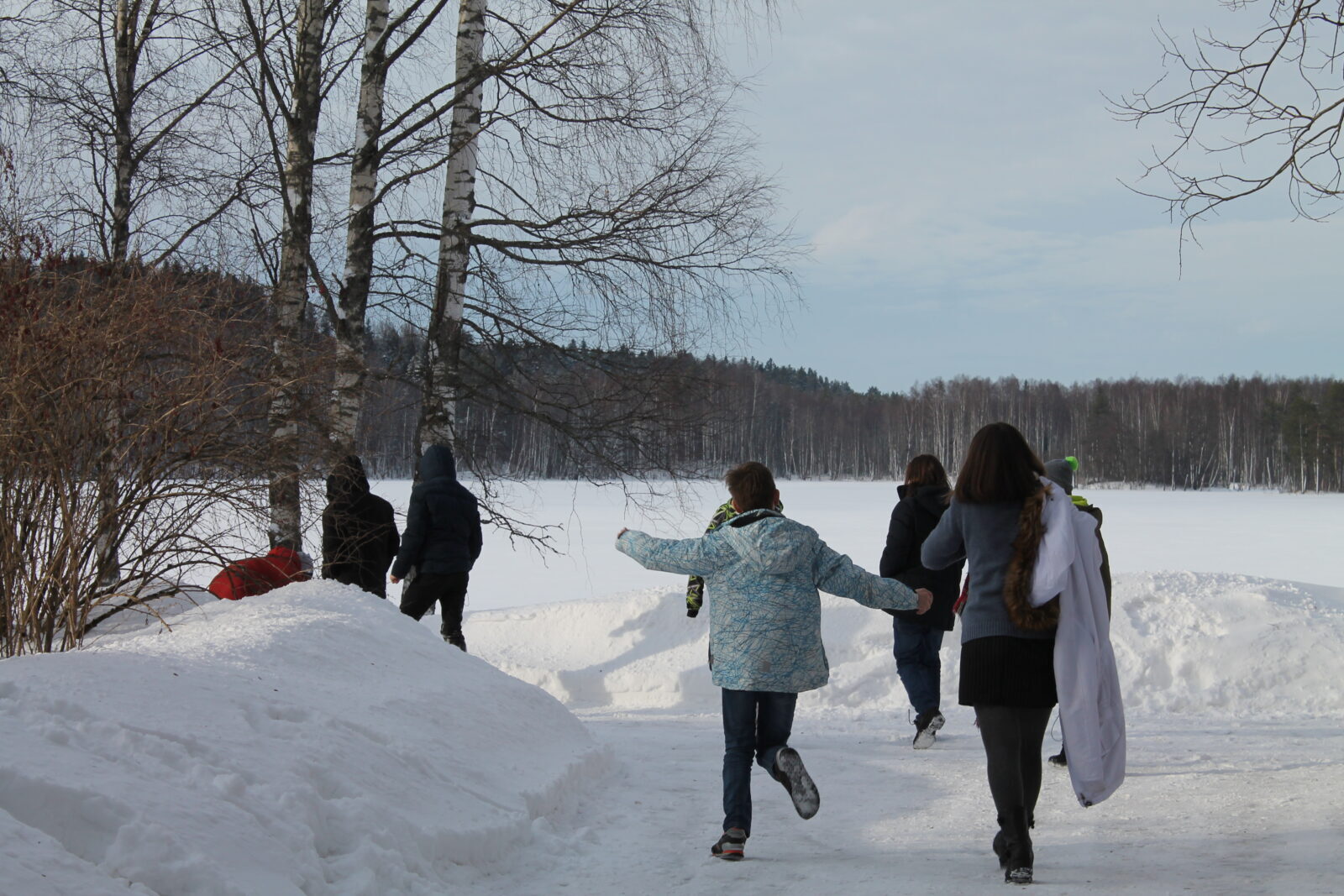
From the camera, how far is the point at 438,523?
8195mm

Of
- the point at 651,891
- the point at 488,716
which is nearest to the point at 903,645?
the point at 488,716

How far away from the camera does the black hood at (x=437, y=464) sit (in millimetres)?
8289

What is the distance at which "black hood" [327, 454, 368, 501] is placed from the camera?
7594 millimetres

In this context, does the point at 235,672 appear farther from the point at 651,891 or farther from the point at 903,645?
the point at 903,645

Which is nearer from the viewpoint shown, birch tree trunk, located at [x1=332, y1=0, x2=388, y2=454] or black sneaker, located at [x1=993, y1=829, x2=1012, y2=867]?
black sneaker, located at [x1=993, y1=829, x2=1012, y2=867]

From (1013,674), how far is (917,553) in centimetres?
269

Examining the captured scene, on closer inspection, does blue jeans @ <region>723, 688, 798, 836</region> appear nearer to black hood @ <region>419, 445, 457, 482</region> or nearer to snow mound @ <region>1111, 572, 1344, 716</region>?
black hood @ <region>419, 445, 457, 482</region>

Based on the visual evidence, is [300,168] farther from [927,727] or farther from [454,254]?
[927,727]

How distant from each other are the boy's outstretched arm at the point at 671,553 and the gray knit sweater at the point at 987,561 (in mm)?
995

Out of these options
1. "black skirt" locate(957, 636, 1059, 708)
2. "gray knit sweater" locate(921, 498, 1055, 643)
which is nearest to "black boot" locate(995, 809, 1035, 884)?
"black skirt" locate(957, 636, 1059, 708)

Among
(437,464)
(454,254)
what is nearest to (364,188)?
(454,254)

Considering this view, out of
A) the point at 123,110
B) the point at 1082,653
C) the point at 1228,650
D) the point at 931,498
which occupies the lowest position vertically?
the point at 1228,650

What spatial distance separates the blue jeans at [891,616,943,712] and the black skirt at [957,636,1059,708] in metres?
2.79

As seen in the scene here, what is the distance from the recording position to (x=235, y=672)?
181 inches
